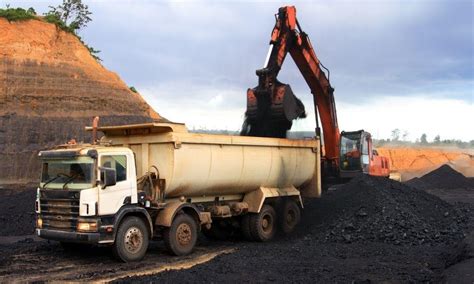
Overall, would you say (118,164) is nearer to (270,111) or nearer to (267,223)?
(267,223)

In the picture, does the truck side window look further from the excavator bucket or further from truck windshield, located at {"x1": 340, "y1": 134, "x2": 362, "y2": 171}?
truck windshield, located at {"x1": 340, "y1": 134, "x2": 362, "y2": 171}

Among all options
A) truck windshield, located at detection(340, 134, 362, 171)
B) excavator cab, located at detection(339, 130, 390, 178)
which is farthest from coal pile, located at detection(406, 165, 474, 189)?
truck windshield, located at detection(340, 134, 362, 171)

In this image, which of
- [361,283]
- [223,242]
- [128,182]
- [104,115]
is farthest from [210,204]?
[104,115]

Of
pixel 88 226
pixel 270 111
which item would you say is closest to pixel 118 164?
pixel 88 226

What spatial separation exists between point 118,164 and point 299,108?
733 cm

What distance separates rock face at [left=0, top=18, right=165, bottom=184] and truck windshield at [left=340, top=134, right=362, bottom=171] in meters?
12.4

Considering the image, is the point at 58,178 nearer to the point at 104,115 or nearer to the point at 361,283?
the point at 361,283

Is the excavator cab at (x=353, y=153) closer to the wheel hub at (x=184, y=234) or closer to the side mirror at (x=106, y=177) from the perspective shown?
the wheel hub at (x=184, y=234)

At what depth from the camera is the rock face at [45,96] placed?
23.7 meters

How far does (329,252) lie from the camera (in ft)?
37.3

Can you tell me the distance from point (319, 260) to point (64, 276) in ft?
15.9

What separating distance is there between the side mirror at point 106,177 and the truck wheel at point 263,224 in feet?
15.2

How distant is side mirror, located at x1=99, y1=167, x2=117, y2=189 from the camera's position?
10.1 meters

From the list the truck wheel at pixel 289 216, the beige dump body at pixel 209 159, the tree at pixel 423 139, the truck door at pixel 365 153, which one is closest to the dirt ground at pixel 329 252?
the truck wheel at pixel 289 216
